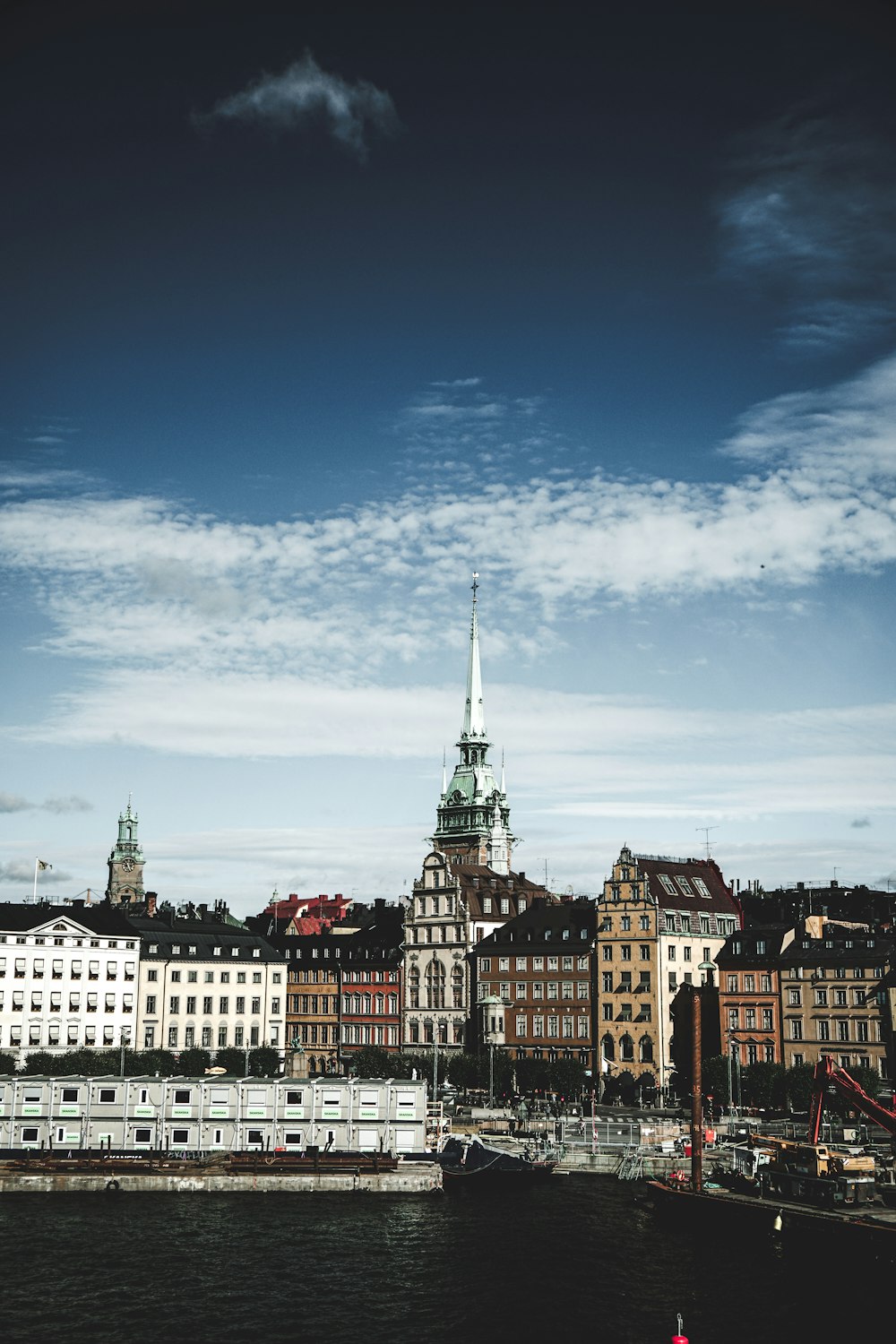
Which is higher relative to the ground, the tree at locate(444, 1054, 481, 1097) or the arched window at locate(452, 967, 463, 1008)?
the arched window at locate(452, 967, 463, 1008)

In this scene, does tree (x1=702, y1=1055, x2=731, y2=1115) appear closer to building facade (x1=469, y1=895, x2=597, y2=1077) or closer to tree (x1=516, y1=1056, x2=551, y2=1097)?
tree (x1=516, y1=1056, x2=551, y2=1097)

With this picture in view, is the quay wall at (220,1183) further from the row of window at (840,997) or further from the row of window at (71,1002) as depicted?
the row of window at (71,1002)

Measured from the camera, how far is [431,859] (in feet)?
520

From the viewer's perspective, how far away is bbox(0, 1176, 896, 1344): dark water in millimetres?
60125

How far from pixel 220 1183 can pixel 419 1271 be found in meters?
24.5

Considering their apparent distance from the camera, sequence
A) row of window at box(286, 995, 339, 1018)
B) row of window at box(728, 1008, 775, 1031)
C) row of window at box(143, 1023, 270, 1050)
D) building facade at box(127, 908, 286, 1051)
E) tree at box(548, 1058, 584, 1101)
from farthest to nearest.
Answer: row of window at box(286, 995, 339, 1018) → building facade at box(127, 908, 286, 1051) → row of window at box(143, 1023, 270, 1050) → row of window at box(728, 1008, 775, 1031) → tree at box(548, 1058, 584, 1101)

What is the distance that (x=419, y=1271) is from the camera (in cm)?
6888

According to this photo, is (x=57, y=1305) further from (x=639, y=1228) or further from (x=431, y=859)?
(x=431, y=859)

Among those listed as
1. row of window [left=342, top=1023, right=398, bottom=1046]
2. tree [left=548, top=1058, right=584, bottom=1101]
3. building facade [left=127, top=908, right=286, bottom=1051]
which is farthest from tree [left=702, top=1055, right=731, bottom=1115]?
building facade [left=127, top=908, right=286, bottom=1051]

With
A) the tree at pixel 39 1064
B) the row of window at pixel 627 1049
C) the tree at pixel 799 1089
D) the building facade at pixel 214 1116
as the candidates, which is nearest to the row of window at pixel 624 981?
the row of window at pixel 627 1049

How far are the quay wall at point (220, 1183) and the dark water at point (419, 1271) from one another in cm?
124

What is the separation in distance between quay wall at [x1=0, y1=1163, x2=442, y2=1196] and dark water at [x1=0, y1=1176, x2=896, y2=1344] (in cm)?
124

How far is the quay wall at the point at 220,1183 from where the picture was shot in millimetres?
88812

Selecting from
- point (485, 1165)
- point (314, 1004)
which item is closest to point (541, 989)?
point (314, 1004)
